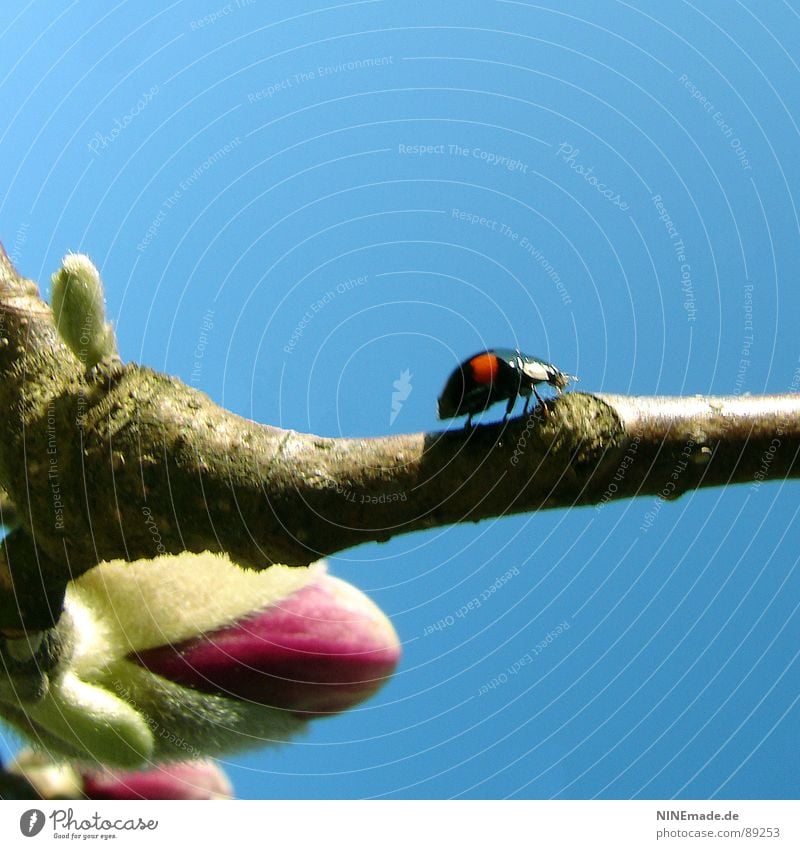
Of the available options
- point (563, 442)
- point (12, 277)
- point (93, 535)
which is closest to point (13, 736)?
point (93, 535)

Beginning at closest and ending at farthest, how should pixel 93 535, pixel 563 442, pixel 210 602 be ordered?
pixel 563 442, pixel 93 535, pixel 210 602

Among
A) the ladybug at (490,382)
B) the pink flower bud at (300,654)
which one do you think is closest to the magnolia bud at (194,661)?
the pink flower bud at (300,654)

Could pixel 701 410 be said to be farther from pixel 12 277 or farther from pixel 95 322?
pixel 12 277

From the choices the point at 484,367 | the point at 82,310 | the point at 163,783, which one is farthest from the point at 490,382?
the point at 163,783

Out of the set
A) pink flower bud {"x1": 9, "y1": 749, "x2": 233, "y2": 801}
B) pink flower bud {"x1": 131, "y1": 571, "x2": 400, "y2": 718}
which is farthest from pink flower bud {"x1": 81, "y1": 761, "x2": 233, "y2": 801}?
pink flower bud {"x1": 131, "y1": 571, "x2": 400, "y2": 718}

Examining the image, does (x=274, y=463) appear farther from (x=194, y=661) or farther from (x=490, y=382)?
(x=194, y=661)

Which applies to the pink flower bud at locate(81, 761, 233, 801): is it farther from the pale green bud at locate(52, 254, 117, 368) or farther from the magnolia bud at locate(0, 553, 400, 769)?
the pale green bud at locate(52, 254, 117, 368)
